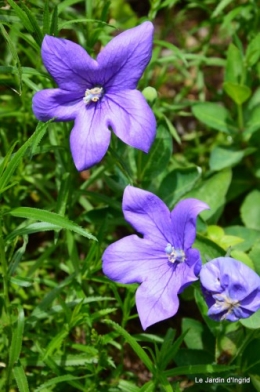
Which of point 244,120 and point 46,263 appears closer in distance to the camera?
point 46,263

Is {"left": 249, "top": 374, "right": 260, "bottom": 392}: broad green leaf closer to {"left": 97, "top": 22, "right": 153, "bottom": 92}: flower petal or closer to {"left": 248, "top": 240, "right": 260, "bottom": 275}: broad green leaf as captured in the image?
{"left": 248, "top": 240, "right": 260, "bottom": 275}: broad green leaf

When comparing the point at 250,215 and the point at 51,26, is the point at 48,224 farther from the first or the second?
the point at 250,215

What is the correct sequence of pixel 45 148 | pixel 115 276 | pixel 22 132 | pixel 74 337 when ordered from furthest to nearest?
1. pixel 22 132
2. pixel 74 337
3. pixel 45 148
4. pixel 115 276

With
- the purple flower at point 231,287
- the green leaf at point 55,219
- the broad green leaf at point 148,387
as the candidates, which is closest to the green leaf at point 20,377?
the broad green leaf at point 148,387

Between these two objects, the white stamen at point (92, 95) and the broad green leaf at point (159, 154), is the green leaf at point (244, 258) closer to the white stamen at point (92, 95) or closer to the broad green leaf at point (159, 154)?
the broad green leaf at point (159, 154)

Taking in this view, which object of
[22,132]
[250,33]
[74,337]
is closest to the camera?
[74,337]

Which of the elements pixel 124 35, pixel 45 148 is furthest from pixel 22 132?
pixel 124 35

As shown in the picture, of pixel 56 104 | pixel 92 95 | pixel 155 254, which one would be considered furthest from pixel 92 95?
pixel 155 254
